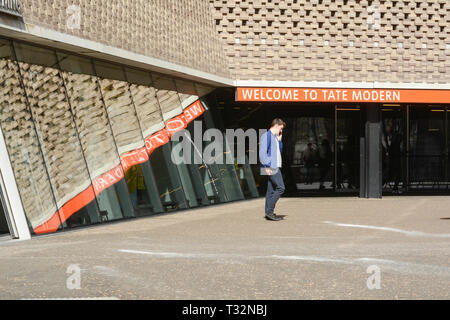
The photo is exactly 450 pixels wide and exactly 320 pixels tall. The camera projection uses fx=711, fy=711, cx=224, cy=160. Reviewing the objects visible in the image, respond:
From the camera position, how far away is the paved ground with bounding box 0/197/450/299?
6578 millimetres

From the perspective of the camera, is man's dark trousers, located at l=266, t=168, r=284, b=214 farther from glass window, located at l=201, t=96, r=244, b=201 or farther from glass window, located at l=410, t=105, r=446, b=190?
glass window, located at l=410, t=105, r=446, b=190

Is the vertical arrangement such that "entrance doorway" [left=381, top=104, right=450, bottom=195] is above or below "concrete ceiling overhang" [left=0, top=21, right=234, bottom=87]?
below

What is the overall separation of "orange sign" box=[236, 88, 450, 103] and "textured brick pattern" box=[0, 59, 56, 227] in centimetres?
868

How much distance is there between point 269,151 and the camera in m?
13.5

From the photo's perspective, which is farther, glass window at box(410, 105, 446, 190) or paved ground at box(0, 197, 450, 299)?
glass window at box(410, 105, 446, 190)

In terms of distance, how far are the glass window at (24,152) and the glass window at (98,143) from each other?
146 cm

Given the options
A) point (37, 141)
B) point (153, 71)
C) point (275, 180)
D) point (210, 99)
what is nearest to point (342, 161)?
point (210, 99)

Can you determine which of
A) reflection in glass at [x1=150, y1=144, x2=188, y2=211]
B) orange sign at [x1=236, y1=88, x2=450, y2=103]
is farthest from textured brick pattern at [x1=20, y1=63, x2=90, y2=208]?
orange sign at [x1=236, y1=88, x2=450, y2=103]

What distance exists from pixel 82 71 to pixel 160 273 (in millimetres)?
7080

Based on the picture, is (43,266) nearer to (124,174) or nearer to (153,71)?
(124,174)

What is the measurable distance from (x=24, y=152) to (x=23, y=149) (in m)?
0.05

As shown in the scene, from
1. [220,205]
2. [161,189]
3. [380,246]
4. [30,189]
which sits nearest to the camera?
[380,246]

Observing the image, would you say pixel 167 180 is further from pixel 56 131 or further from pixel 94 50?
pixel 56 131
